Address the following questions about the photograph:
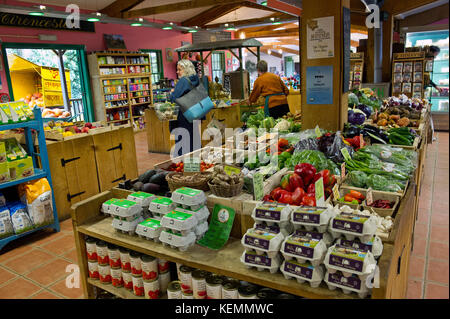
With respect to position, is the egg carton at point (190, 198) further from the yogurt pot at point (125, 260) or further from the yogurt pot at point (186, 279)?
the yogurt pot at point (125, 260)

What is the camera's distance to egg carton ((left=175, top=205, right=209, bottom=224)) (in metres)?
2.19

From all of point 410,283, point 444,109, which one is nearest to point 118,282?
point 410,283

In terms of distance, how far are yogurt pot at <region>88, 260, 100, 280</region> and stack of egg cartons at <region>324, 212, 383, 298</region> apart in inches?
66.9

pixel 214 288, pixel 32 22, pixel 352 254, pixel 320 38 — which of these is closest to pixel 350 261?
pixel 352 254

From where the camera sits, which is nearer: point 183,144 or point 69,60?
point 183,144

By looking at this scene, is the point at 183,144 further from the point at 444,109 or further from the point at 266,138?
the point at 444,109

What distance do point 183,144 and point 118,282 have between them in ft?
12.8

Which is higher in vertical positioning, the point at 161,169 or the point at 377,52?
the point at 377,52

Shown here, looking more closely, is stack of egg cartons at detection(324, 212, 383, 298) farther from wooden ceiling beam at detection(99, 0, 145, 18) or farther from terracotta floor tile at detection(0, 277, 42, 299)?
wooden ceiling beam at detection(99, 0, 145, 18)

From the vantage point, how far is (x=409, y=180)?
8.81 ft

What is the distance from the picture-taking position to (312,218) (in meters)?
1.76

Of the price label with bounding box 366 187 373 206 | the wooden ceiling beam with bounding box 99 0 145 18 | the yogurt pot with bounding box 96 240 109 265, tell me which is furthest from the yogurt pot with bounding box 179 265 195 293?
the wooden ceiling beam with bounding box 99 0 145 18

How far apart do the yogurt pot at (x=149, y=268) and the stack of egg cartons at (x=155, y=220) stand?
13 cm

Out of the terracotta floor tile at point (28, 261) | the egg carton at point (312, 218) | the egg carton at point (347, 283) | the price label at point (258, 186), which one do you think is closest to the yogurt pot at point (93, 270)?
the price label at point (258, 186)
